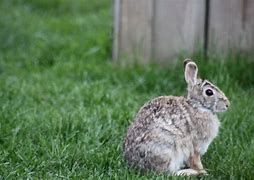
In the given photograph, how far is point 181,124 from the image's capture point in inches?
192

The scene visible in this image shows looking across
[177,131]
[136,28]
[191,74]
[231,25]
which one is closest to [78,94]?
[136,28]

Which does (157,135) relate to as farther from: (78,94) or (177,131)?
(78,94)

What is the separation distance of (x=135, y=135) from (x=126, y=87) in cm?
208

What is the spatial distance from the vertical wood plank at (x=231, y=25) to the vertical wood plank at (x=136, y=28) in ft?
1.98

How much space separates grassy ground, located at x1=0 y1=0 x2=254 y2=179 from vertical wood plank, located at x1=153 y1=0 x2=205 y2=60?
0.23 meters

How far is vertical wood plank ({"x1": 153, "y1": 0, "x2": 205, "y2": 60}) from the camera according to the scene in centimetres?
720

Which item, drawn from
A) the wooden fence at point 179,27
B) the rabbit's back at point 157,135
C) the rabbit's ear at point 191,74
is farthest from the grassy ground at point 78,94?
the rabbit's ear at point 191,74

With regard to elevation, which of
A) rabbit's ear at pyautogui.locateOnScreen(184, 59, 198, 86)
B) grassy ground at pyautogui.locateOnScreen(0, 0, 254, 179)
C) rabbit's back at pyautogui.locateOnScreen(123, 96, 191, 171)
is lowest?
grassy ground at pyautogui.locateOnScreen(0, 0, 254, 179)

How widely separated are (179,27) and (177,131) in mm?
2558

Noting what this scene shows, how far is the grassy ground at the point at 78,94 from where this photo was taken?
16.4 ft

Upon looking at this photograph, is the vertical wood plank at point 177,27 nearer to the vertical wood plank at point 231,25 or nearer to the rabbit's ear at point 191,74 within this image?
the vertical wood plank at point 231,25

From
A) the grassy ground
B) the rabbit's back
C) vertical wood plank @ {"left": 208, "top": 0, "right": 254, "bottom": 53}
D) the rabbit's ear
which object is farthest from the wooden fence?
the rabbit's back

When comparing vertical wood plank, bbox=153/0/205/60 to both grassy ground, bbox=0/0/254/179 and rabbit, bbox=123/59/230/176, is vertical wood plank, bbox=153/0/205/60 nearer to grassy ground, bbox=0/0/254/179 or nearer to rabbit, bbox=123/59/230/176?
grassy ground, bbox=0/0/254/179

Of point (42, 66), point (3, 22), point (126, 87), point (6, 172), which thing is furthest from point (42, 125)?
point (3, 22)
